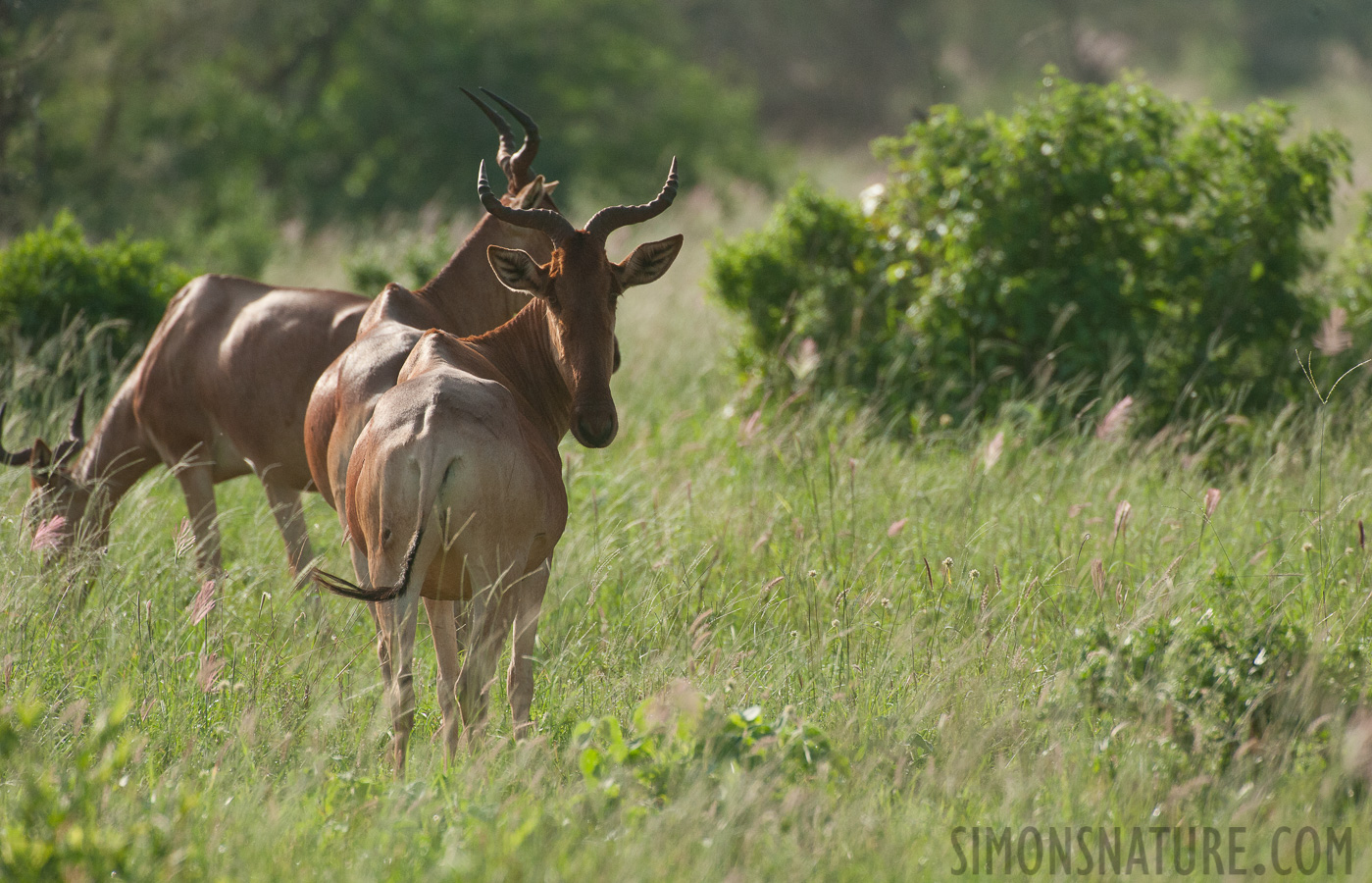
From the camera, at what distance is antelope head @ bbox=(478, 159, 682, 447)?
13.6 ft

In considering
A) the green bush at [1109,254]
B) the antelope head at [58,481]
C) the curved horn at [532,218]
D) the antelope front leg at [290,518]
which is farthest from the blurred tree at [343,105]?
the curved horn at [532,218]

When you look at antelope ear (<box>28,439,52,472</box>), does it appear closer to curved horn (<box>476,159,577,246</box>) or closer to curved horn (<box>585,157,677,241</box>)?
curved horn (<box>476,159,577,246</box>)

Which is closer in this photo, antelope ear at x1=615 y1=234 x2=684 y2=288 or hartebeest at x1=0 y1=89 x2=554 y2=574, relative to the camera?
antelope ear at x1=615 y1=234 x2=684 y2=288

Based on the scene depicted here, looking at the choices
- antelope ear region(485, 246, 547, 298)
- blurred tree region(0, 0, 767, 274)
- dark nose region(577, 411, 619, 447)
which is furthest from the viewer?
blurred tree region(0, 0, 767, 274)

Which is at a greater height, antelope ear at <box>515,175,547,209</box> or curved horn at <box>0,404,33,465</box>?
antelope ear at <box>515,175,547,209</box>

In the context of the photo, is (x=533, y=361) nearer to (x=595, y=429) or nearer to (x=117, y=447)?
(x=595, y=429)

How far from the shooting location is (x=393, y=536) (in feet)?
12.0

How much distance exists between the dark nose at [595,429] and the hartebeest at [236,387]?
1.71m

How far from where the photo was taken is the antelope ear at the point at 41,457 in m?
5.79

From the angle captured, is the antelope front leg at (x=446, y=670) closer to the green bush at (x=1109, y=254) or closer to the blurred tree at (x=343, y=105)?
the green bush at (x=1109, y=254)

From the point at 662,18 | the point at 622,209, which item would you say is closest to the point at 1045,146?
the point at 622,209

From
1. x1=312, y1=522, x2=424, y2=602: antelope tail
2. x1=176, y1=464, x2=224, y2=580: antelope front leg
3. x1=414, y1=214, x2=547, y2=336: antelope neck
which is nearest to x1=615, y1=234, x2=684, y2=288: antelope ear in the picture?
x1=312, y1=522, x2=424, y2=602: antelope tail

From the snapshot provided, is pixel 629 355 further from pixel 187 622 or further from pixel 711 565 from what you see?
pixel 187 622

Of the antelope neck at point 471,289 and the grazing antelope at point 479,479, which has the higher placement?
the antelope neck at point 471,289
